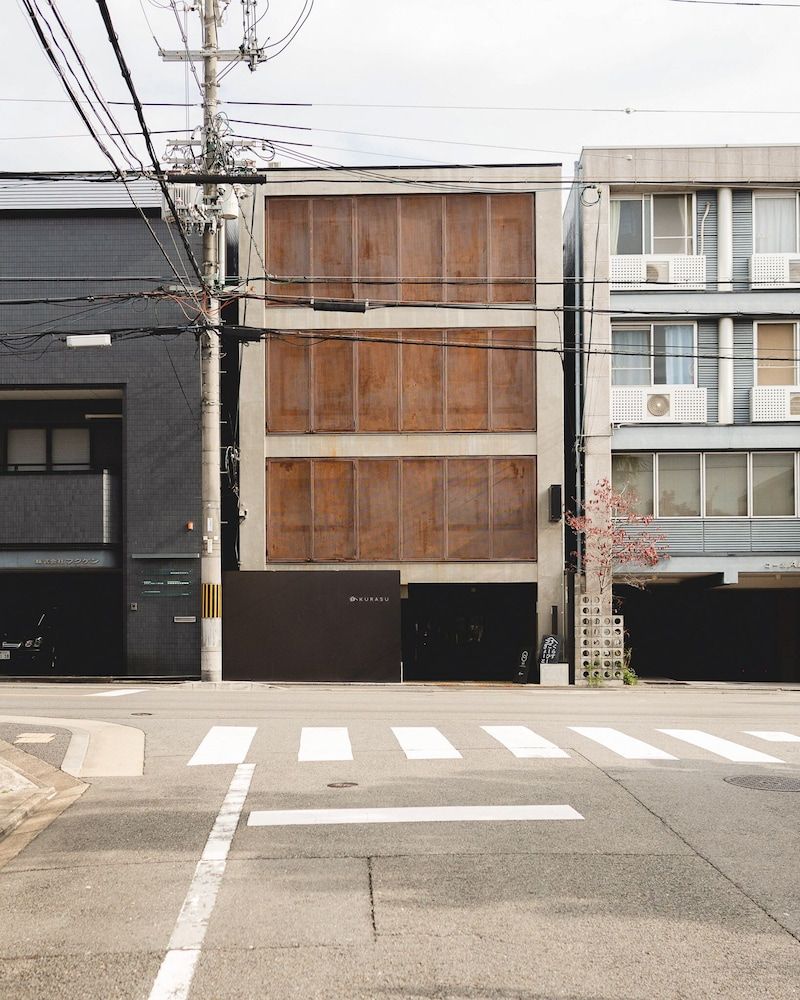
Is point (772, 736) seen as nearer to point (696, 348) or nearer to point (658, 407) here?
point (658, 407)

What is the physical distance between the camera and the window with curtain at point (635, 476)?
31578 mm

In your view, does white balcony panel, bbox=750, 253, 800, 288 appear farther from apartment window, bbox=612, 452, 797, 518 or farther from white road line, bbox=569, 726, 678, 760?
white road line, bbox=569, 726, 678, 760

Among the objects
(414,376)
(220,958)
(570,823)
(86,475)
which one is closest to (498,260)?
(414,376)

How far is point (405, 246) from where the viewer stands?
31.7 metres

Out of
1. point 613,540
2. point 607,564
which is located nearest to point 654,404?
point 613,540

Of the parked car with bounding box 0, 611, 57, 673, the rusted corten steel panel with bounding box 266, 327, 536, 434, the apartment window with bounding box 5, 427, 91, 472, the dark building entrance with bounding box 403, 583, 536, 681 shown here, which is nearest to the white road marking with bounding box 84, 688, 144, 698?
the parked car with bounding box 0, 611, 57, 673

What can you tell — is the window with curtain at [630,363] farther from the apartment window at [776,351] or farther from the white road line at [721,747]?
the white road line at [721,747]

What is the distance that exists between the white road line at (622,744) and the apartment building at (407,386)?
15.3 metres

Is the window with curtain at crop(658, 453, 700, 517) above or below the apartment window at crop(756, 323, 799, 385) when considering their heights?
below

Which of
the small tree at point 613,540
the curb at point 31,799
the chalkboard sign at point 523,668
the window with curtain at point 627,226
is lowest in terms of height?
the chalkboard sign at point 523,668

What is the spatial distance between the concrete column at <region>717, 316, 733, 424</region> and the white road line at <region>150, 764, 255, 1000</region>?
23.5m

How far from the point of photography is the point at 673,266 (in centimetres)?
3156

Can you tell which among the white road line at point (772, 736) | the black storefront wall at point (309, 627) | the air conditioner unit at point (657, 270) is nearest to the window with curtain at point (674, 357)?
the air conditioner unit at point (657, 270)

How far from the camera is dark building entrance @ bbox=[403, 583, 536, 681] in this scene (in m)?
34.2
